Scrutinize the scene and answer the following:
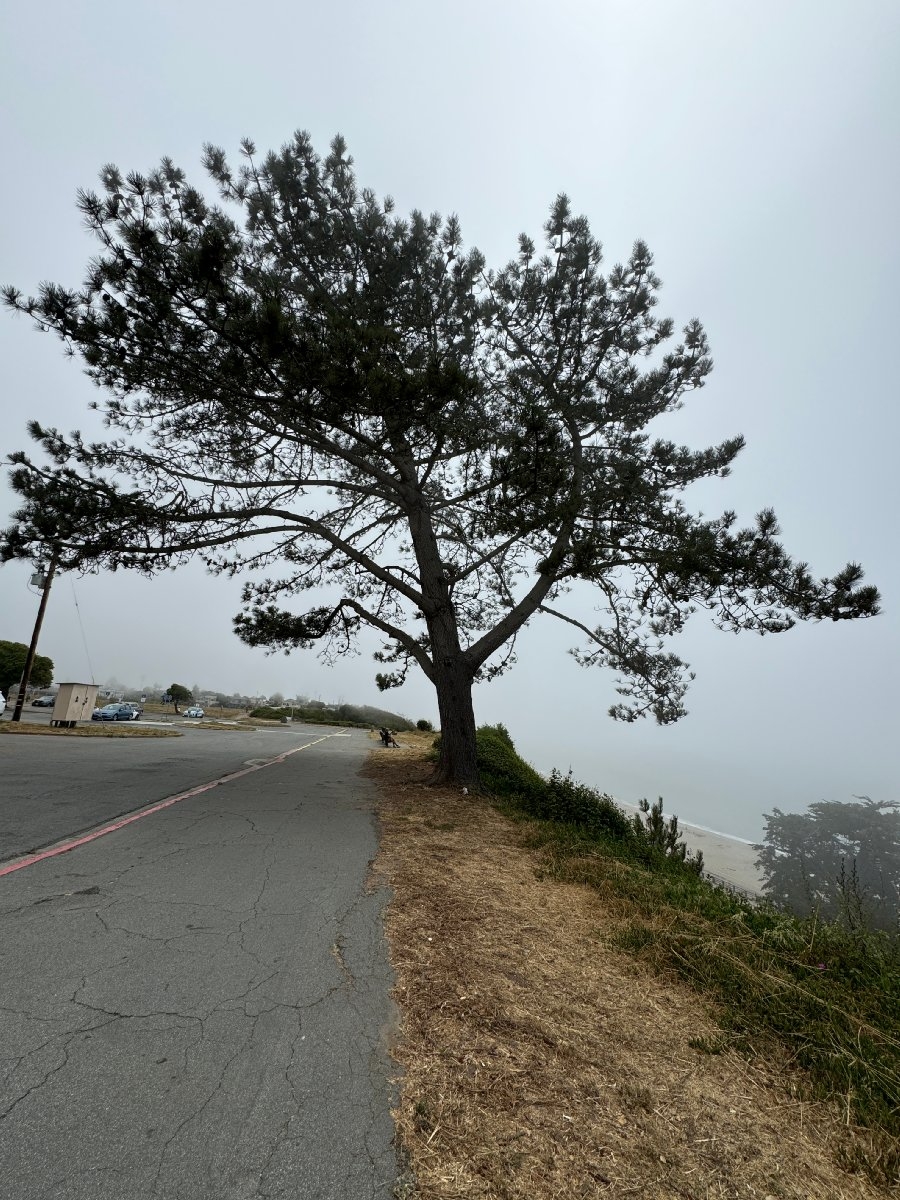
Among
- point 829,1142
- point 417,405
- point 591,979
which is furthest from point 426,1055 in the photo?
point 417,405

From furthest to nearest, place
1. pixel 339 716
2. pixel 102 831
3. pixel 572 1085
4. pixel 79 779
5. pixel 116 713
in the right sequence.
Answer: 1. pixel 339 716
2. pixel 116 713
3. pixel 79 779
4. pixel 102 831
5. pixel 572 1085

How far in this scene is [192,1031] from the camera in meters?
2.49

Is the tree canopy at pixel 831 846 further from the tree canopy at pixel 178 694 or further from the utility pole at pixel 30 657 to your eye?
the tree canopy at pixel 178 694

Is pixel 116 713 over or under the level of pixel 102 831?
over

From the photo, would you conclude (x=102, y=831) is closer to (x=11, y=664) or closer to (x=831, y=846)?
(x=831, y=846)

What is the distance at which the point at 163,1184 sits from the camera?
170cm

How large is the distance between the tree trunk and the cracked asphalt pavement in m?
5.44

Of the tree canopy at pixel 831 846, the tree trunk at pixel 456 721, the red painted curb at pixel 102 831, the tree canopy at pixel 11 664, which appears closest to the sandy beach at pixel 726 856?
the tree canopy at pixel 831 846

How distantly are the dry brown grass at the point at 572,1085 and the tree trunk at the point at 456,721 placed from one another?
6.16 meters

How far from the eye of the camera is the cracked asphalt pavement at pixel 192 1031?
1789mm

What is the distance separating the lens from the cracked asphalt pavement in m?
1.79

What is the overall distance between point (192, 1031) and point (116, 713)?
39922 mm

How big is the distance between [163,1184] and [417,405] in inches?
279

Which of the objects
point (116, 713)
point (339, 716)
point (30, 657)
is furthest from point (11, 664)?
point (339, 716)
